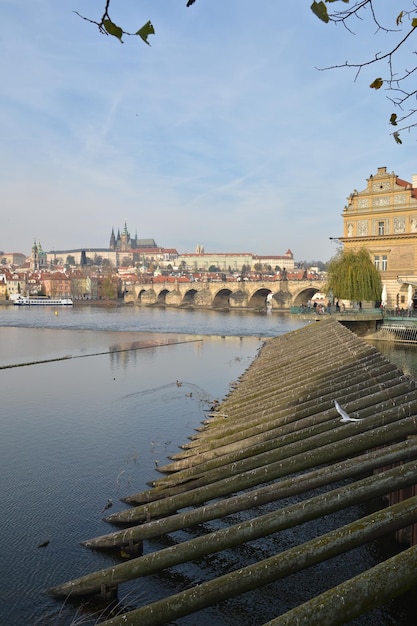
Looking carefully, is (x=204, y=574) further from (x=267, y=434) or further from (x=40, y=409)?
(x=40, y=409)

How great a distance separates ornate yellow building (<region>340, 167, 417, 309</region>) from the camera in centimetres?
4288

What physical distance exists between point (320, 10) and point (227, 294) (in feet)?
454

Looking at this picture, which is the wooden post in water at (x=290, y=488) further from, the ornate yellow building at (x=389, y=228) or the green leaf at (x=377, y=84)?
the ornate yellow building at (x=389, y=228)

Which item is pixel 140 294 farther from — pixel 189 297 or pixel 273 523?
pixel 273 523

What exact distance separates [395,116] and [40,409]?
61.0 ft

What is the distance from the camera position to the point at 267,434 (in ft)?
39.8

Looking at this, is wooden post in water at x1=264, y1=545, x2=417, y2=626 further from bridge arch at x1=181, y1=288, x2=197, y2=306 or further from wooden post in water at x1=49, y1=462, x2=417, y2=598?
bridge arch at x1=181, y1=288, x2=197, y2=306

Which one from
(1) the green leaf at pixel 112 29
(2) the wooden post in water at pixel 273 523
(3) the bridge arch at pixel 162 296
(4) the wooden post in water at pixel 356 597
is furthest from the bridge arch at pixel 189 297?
(1) the green leaf at pixel 112 29

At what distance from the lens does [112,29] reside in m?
3.34

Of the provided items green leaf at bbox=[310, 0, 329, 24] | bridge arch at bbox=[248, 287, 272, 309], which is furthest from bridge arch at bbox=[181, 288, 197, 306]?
green leaf at bbox=[310, 0, 329, 24]

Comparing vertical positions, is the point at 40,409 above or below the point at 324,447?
below

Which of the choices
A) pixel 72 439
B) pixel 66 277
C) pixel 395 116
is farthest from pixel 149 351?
pixel 66 277

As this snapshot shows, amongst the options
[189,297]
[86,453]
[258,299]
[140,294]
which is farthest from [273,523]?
[140,294]

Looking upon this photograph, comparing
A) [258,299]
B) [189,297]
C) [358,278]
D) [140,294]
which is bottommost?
[258,299]
